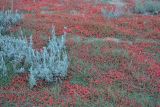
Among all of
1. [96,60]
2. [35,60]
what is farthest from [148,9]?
[35,60]

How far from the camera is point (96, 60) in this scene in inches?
450

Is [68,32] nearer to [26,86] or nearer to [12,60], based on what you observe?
[12,60]

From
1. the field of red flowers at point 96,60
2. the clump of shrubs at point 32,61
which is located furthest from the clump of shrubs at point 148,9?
the clump of shrubs at point 32,61

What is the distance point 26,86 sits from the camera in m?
9.63

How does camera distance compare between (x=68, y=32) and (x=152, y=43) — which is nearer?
(x=152, y=43)

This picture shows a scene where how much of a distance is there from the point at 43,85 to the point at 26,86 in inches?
19.6

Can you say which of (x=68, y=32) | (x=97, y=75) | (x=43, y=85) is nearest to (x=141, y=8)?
(x=68, y=32)

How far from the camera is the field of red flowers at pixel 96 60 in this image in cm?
905

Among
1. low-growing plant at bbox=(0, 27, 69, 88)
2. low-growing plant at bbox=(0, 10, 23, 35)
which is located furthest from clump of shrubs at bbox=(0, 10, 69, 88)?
low-growing plant at bbox=(0, 10, 23, 35)

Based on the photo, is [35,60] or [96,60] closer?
[35,60]

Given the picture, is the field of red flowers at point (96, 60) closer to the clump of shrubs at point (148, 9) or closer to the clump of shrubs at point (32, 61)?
the clump of shrubs at point (32, 61)

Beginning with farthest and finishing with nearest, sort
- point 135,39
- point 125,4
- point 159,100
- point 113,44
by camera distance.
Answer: point 125,4 < point 135,39 < point 113,44 < point 159,100

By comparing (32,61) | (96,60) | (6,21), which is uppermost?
(6,21)

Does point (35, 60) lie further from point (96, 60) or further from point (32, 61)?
point (96, 60)
